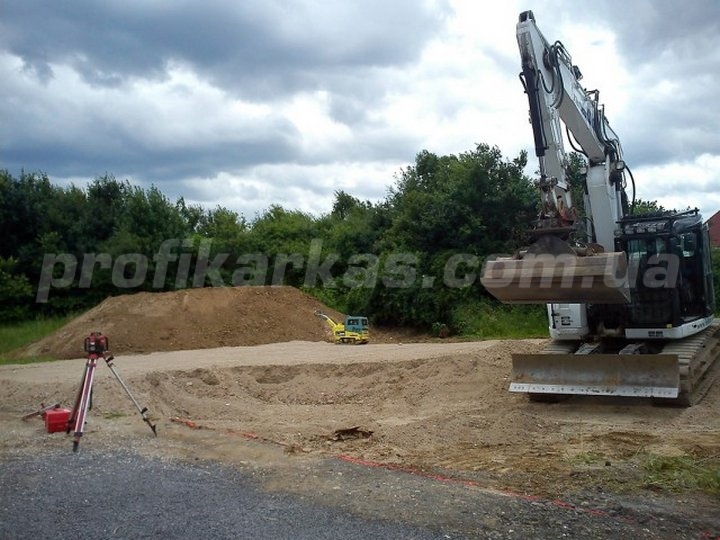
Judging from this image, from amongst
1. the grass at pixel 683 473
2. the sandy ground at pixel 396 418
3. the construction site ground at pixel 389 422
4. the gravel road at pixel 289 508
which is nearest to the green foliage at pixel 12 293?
the construction site ground at pixel 389 422

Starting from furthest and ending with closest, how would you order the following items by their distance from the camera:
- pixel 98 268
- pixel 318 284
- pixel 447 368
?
pixel 318 284 → pixel 98 268 → pixel 447 368

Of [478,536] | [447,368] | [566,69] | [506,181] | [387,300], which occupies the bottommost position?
[478,536]

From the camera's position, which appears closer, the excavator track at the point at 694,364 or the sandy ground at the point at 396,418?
the sandy ground at the point at 396,418

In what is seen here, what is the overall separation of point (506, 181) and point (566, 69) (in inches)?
616

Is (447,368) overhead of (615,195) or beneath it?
beneath

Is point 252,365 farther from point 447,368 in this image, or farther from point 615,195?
point 615,195

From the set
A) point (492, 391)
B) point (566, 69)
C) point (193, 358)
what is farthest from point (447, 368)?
point (193, 358)

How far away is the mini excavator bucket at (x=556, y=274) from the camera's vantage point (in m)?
8.39

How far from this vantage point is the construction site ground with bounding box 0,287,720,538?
6.73 meters

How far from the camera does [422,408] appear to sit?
11500 millimetres

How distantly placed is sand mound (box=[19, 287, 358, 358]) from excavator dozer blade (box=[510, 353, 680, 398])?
15.1 meters

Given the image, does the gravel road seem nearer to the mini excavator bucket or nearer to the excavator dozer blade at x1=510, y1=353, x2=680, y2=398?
the mini excavator bucket

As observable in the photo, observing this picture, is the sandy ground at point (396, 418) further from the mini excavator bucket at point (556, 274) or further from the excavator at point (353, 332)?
the excavator at point (353, 332)

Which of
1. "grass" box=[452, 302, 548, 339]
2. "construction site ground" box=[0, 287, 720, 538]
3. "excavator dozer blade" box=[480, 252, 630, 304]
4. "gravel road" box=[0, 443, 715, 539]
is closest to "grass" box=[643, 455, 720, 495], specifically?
"construction site ground" box=[0, 287, 720, 538]
